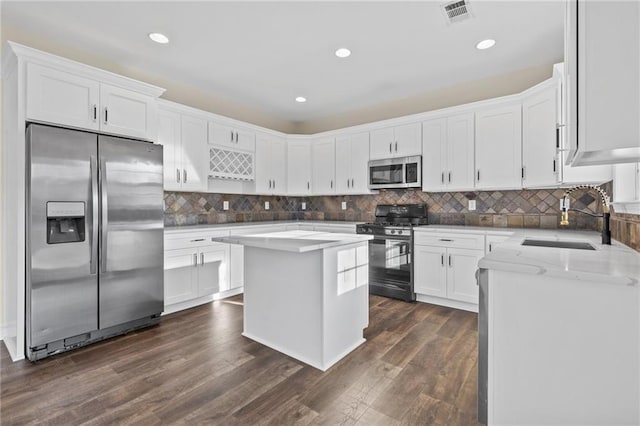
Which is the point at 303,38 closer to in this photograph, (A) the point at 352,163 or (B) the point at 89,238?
(A) the point at 352,163

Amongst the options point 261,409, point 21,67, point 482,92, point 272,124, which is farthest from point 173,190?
point 482,92

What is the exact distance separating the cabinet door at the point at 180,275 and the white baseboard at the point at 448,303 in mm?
2699

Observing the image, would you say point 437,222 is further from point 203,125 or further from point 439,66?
point 203,125

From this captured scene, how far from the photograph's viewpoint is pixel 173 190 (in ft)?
12.2

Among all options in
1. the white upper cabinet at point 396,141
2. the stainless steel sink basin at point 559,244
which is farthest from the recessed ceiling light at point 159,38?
the stainless steel sink basin at point 559,244

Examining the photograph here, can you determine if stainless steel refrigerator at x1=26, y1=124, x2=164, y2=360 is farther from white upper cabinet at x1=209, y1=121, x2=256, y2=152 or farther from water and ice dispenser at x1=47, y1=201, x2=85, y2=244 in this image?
white upper cabinet at x1=209, y1=121, x2=256, y2=152

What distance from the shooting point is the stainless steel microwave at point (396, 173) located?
13.4 ft

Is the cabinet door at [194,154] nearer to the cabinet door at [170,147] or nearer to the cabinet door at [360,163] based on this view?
the cabinet door at [170,147]

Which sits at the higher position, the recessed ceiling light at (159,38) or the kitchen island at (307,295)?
the recessed ceiling light at (159,38)

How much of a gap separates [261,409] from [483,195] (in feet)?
11.4

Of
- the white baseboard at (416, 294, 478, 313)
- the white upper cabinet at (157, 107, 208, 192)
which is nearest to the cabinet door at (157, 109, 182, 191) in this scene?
the white upper cabinet at (157, 107, 208, 192)

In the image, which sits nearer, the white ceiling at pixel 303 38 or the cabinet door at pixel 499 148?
the white ceiling at pixel 303 38

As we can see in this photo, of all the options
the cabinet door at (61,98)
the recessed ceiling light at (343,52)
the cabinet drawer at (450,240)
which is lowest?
the cabinet drawer at (450,240)

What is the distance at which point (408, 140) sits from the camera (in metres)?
4.15
